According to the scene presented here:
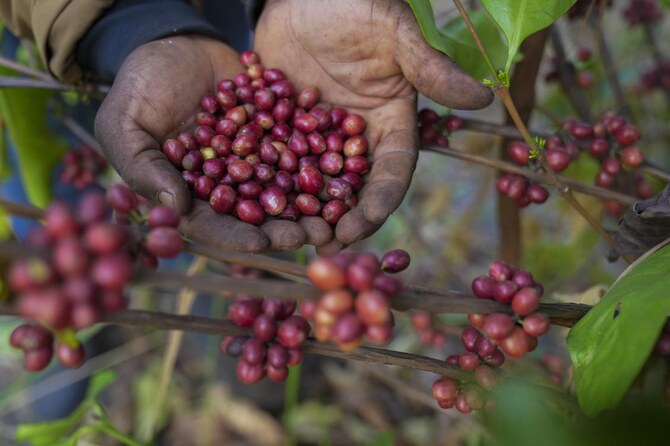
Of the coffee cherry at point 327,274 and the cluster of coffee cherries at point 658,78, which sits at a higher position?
the coffee cherry at point 327,274

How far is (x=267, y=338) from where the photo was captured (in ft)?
2.64

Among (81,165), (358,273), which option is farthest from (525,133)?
(81,165)

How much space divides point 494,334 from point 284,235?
42cm

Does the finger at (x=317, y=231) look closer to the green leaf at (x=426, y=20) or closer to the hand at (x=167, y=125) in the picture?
the hand at (x=167, y=125)

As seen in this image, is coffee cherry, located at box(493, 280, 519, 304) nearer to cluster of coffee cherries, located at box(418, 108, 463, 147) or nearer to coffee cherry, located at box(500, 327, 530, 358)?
coffee cherry, located at box(500, 327, 530, 358)

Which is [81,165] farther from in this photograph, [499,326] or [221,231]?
[499,326]

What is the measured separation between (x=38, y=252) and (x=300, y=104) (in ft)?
2.88

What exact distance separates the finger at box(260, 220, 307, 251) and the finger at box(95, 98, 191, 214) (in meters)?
0.15

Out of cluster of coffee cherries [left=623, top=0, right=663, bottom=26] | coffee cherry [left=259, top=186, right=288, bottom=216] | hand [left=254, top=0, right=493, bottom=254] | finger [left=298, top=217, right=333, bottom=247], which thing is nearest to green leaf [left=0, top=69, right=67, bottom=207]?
hand [left=254, top=0, right=493, bottom=254]

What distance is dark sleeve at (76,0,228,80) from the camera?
1284mm

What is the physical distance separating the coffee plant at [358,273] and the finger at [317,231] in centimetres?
3

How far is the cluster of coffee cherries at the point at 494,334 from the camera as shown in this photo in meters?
0.72

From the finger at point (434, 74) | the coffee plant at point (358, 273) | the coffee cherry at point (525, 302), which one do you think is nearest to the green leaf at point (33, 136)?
the coffee plant at point (358, 273)

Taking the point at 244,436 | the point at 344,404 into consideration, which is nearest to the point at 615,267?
the point at 344,404
